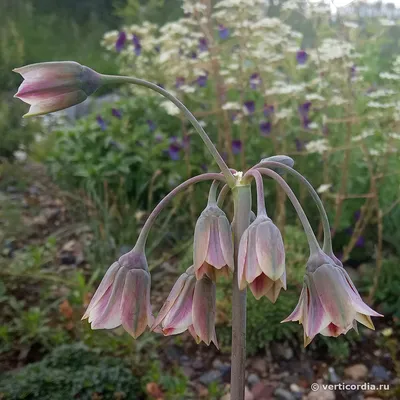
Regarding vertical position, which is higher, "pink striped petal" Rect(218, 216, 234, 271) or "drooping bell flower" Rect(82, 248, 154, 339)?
"pink striped petal" Rect(218, 216, 234, 271)

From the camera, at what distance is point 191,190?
3086 millimetres

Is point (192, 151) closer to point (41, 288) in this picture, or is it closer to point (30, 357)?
point (41, 288)

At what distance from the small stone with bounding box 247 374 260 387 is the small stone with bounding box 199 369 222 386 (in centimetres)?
13

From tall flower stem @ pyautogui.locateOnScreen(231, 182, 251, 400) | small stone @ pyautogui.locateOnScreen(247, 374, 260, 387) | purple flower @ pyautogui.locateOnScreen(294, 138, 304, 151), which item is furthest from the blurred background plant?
tall flower stem @ pyautogui.locateOnScreen(231, 182, 251, 400)

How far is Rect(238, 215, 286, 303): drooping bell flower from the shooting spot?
0.80m

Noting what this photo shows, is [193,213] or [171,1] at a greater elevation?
[193,213]

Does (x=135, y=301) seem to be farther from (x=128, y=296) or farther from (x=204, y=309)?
(x=204, y=309)

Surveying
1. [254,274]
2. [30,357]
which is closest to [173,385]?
[30,357]

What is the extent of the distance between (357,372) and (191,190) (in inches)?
52.8

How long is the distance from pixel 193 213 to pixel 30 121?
216 cm

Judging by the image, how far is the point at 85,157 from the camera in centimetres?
366

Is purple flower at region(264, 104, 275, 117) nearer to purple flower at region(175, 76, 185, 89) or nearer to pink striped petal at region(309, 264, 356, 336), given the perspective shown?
purple flower at region(175, 76, 185, 89)

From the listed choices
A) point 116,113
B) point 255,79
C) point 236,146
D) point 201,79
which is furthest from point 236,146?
point 116,113

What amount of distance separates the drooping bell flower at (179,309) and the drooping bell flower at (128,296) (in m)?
0.03
